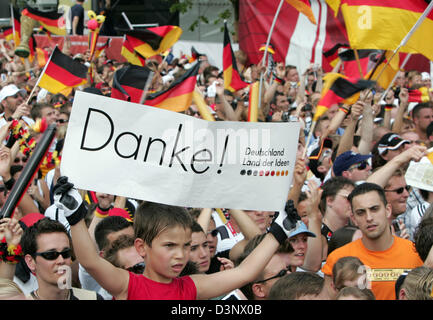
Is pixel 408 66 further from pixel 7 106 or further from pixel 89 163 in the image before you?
pixel 89 163

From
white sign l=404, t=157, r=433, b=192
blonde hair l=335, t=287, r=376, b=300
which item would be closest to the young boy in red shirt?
blonde hair l=335, t=287, r=376, b=300

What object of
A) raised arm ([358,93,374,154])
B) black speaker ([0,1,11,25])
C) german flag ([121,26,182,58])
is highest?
raised arm ([358,93,374,154])

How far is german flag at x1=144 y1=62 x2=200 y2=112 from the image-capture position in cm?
595

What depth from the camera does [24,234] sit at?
415 centimetres

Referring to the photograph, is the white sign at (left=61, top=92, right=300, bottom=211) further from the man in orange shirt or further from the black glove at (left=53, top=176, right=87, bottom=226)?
the man in orange shirt

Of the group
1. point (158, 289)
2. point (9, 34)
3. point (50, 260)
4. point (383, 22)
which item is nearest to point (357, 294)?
point (158, 289)

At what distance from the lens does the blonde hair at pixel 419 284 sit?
3326mm

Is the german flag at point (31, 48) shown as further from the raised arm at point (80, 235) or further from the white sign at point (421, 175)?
the raised arm at point (80, 235)

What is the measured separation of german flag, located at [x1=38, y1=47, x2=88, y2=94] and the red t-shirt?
18.4ft

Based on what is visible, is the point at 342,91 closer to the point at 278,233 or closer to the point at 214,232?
the point at 214,232

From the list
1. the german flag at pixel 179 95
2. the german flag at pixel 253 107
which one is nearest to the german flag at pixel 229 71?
the german flag at pixel 253 107

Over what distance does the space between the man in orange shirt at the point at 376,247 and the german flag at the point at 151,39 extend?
20.5 ft

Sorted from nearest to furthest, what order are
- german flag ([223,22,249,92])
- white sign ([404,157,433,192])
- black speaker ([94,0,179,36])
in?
1. white sign ([404,157,433,192])
2. german flag ([223,22,249,92])
3. black speaker ([94,0,179,36])

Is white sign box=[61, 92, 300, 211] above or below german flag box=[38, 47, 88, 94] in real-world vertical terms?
above
